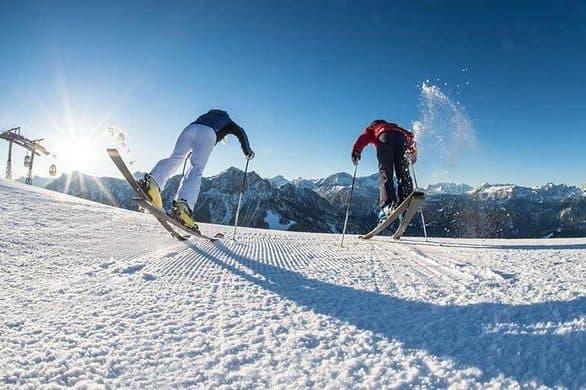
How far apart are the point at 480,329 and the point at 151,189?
13.6ft

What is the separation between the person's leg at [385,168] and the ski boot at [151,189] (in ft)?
12.2

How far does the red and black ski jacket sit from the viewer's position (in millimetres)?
6945

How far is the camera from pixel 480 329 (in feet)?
5.86

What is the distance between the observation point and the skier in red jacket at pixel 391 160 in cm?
646

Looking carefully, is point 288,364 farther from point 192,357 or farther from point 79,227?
point 79,227

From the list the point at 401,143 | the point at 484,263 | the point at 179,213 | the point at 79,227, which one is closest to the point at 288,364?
the point at 484,263

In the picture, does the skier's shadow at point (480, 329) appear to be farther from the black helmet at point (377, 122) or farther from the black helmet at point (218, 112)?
the black helmet at point (377, 122)

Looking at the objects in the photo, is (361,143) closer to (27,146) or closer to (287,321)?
(287,321)

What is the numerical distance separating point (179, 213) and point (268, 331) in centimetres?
368

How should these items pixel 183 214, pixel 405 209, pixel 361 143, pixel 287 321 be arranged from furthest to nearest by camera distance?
pixel 361 143 < pixel 405 209 < pixel 183 214 < pixel 287 321

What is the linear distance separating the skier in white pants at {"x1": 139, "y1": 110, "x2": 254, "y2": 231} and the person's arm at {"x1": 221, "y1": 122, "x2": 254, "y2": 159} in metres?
0.19

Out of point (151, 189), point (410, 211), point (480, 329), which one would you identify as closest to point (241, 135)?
point (151, 189)

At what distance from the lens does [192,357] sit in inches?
60.4

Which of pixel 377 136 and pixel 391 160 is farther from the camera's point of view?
pixel 377 136
